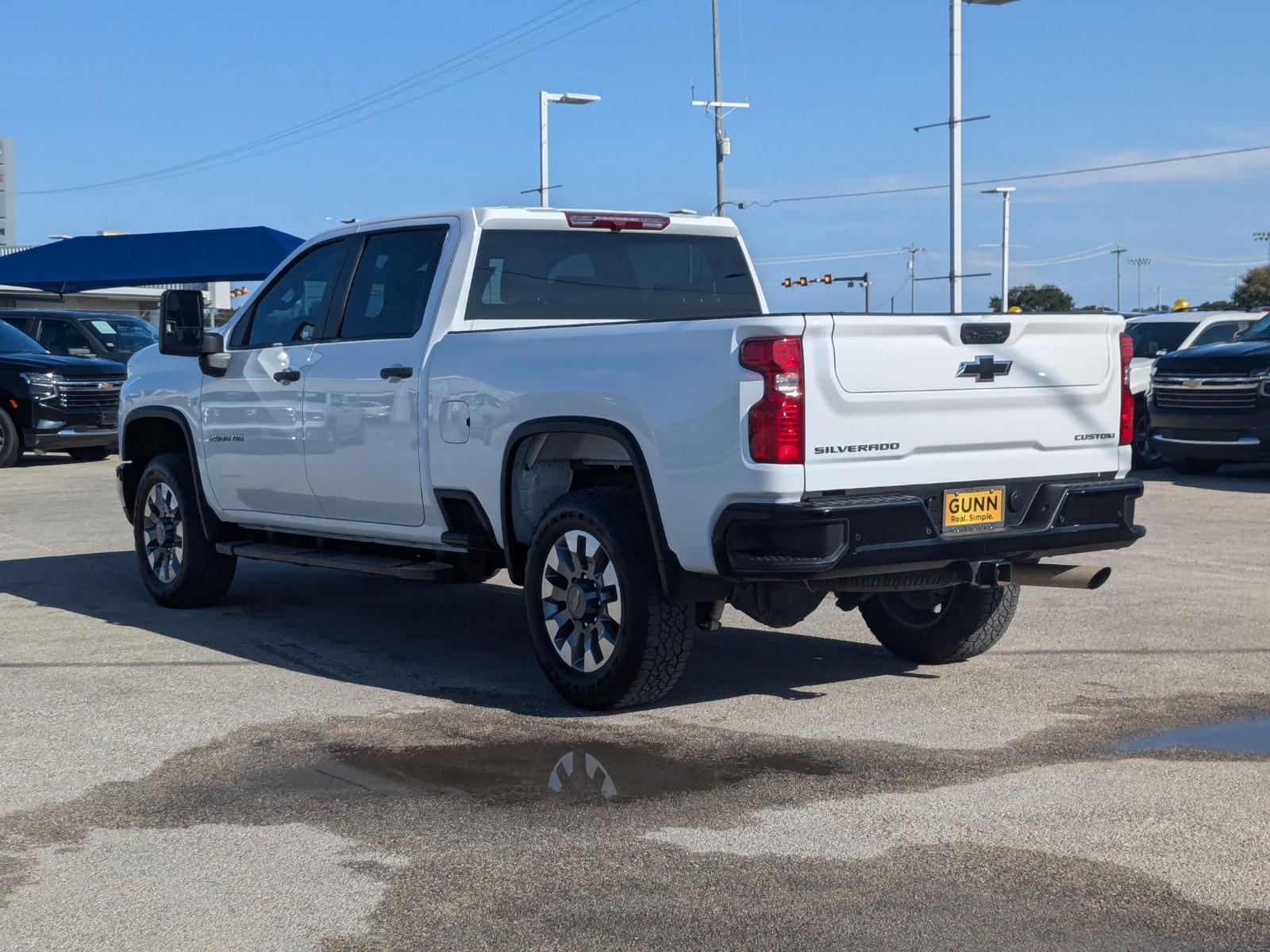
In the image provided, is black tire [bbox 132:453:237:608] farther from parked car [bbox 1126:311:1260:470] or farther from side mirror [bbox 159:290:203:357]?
parked car [bbox 1126:311:1260:470]

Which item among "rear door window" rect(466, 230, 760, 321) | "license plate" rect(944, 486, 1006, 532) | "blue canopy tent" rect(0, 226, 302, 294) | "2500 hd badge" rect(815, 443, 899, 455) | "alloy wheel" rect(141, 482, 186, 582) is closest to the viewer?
"2500 hd badge" rect(815, 443, 899, 455)

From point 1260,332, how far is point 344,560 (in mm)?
13193

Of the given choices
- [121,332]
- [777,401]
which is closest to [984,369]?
[777,401]

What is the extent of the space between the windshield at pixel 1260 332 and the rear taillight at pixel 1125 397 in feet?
38.5

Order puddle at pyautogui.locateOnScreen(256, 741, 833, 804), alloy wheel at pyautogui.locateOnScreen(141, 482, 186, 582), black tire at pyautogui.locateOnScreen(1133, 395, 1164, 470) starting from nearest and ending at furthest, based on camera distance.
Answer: puddle at pyautogui.locateOnScreen(256, 741, 833, 804)
alloy wheel at pyautogui.locateOnScreen(141, 482, 186, 582)
black tire at pyautogui.locateOnScreen(1133, 395, 1164, 470)

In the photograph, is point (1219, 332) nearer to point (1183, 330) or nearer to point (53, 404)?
point (1183, 330)

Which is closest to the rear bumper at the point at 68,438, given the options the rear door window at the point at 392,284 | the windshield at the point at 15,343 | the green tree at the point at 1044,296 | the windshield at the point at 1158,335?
the windshield at the point at 15,343

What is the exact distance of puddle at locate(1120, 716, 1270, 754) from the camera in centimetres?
566

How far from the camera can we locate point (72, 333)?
2286 cm

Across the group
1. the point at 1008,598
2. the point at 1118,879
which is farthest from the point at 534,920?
the point at 1008,598

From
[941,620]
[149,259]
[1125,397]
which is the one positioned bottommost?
[941,620]

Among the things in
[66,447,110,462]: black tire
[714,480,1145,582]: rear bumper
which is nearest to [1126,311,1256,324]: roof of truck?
[66,447,110,462]: black tire

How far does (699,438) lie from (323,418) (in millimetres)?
2691

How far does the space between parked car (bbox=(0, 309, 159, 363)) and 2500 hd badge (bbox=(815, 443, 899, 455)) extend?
18.7 meters
